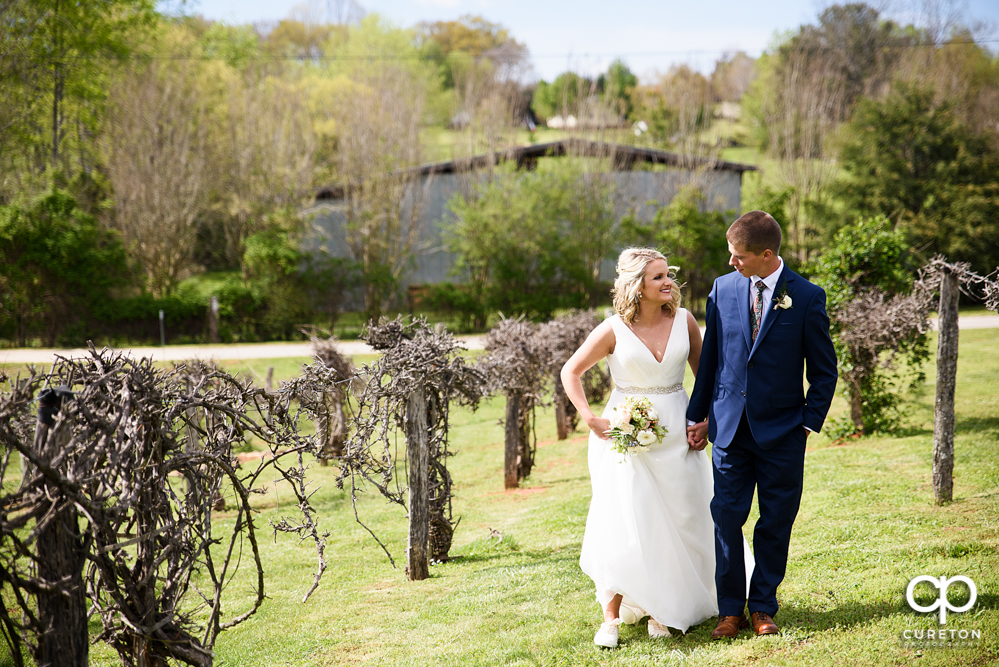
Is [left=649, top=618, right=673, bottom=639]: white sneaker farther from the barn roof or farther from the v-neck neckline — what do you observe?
the barn roof

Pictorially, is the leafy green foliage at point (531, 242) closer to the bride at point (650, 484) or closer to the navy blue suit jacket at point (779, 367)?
the bride at point (650, 484)

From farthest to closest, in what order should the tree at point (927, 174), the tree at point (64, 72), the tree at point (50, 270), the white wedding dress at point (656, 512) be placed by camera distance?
the tree at point (927, 174), the tree at point (64, 72), the tree at point (50, 270), the white wedding dress at point (656, 512)

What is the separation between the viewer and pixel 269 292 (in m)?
27.5

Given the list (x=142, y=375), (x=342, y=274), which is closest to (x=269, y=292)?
(x=342, y=274)

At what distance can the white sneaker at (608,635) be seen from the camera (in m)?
4.08

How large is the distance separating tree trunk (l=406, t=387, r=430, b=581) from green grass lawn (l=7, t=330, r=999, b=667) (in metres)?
0.20

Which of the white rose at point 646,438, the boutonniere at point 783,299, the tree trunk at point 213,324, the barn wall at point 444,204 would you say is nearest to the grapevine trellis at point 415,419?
the white rose at point 646,438

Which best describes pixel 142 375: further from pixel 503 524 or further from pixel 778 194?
pixel 778 194

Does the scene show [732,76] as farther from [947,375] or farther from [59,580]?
[59,580]


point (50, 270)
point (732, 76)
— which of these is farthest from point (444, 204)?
point (732, 76)

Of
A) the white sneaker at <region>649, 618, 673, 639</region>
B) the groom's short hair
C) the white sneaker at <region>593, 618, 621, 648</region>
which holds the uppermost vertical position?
the groom's short hair

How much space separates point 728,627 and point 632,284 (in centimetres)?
194

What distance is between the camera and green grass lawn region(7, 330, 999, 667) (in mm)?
3920

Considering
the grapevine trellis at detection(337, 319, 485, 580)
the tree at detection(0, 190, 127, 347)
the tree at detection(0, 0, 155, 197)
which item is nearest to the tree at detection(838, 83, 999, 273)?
the grapevine trellis at detection(337, 319, 485, 580)
